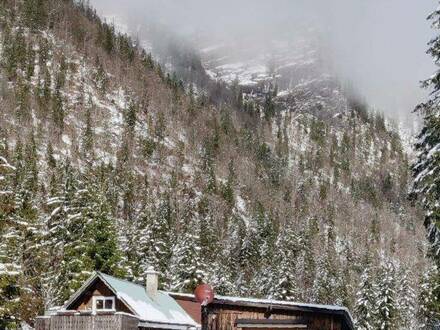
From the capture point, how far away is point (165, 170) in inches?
7126

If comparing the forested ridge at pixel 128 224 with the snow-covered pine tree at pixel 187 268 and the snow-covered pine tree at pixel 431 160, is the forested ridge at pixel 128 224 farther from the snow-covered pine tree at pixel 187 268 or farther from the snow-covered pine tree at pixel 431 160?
the snow-covered pine tree at pixel 431 160

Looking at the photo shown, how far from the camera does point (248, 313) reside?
3547 cm

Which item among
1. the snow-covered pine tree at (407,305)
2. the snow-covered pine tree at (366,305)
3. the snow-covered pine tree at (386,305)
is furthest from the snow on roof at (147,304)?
the snow-covered pine tree at (407,305)

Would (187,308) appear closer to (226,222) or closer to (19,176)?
(19,176)

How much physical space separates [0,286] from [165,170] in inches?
6189

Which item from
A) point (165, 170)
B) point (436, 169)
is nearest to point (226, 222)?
point (165, 170)

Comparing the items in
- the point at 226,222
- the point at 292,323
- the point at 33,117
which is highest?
the point at 33,117

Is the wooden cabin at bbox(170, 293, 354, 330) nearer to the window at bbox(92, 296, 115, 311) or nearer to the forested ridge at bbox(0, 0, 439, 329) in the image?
the window at bbox(92, 296, 115, 311)

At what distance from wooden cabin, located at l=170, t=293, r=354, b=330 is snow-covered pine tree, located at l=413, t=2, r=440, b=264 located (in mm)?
14654

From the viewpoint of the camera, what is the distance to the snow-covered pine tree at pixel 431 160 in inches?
817

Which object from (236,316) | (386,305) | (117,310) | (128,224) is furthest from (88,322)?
(128,224)

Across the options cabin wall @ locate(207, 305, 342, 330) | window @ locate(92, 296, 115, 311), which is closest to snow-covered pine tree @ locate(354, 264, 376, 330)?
cabin wall @ locate(207, 305, 342, 330)

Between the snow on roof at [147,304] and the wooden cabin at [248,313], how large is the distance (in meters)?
1.01

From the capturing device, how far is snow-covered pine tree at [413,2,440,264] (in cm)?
2075
